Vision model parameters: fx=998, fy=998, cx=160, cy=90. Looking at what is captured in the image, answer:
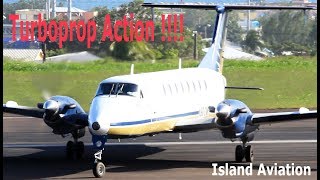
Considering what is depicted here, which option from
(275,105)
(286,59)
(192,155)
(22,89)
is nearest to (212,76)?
(192,155)

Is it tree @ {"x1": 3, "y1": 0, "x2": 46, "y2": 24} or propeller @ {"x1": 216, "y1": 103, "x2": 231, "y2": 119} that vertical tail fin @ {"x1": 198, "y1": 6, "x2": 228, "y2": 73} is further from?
tree @ {"x1": 3, "y1": 0, "x2": 46, "y2": 24}

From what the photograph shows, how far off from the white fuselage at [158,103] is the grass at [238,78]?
12.3 metres

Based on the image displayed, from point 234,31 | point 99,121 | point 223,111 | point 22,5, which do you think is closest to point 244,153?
point 223,111

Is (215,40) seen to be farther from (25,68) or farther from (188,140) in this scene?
(25,68)

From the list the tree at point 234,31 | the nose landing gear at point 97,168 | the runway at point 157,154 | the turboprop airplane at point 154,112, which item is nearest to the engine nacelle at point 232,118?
the turboprop airplane at point 154,112

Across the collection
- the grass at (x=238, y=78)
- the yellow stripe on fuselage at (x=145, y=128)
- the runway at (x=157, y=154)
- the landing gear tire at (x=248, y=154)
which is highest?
the yellow stripe on fuselage at (x=145, y=128)

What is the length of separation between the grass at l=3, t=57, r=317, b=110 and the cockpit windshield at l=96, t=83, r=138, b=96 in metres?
15.3

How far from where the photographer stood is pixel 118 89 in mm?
22641

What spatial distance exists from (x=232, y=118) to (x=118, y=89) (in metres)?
2.79

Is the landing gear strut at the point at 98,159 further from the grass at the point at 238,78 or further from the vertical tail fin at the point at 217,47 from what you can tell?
the grass at the point at 238,78

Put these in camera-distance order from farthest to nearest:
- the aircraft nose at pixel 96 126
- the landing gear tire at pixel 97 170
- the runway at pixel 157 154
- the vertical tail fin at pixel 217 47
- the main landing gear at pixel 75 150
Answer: the vertical tail fin at pixel 217 47
the main landing gear at pixel 75 150
the runway at pixel 157 154
the landing gear tire at pixel 97 170
the aircraft nose at pixel 96 126

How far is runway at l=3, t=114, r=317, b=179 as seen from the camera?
22.4m

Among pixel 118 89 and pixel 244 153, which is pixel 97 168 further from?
pixel 244 153

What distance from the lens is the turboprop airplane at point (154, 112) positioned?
71.0 feet
